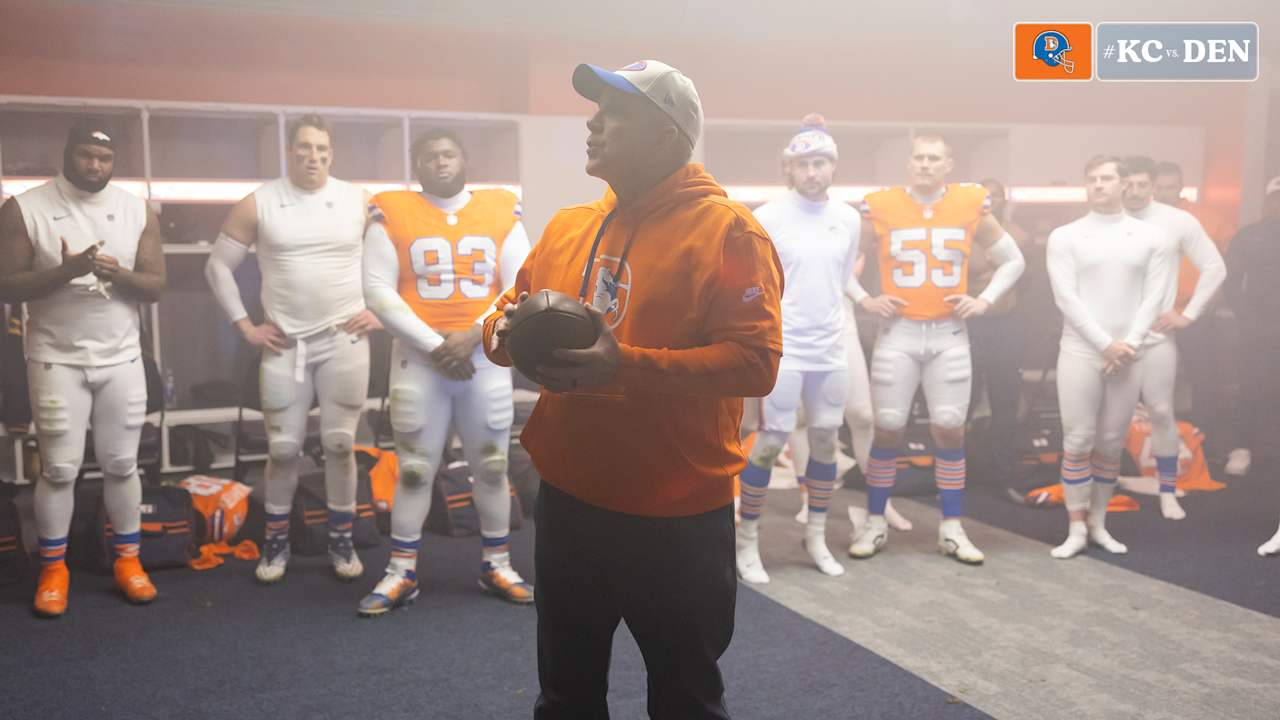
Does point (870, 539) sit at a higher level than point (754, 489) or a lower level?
lower

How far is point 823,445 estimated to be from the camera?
4125mm

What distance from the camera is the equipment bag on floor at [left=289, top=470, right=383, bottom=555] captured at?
4.30 metres

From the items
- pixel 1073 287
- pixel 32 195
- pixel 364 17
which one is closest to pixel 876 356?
pixel 1073 287

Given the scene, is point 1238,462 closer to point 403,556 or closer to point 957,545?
point 957,545

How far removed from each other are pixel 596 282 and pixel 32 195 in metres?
2.67

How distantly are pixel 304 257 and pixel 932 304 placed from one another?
2.36 metres

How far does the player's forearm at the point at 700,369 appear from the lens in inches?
60.5

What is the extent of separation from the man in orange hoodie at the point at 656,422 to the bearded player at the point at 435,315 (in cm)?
174

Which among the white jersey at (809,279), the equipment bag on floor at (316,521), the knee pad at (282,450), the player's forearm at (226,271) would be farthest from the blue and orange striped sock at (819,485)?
the player's forearm at (226,271)

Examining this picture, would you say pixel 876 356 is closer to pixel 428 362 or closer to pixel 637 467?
pixel 428 362

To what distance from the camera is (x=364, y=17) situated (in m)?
6.79

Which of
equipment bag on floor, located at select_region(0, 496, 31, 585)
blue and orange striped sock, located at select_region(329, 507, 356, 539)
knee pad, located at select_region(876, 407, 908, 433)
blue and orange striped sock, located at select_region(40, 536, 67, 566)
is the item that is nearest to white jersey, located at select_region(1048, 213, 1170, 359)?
knee pad, located at select_region(876, 407, 908, 433)

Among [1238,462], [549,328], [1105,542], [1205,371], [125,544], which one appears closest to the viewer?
[549,328]

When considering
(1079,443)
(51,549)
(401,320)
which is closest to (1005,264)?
(1079,443)
